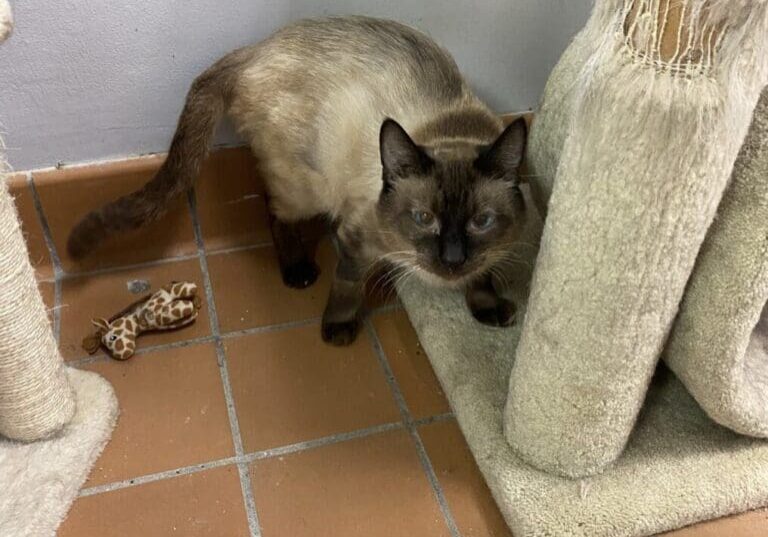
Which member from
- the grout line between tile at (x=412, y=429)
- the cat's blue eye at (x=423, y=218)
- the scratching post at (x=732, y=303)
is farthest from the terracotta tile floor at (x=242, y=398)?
the cat's blue eye at (x=423, y=218)

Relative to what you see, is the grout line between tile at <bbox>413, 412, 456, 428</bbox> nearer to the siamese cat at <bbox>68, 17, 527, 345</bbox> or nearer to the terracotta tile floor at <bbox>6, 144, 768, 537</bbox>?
the terracotta tile floor at <bbox>6, 144, 768, 537</bbox>

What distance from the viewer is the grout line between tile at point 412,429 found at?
128 centimetres

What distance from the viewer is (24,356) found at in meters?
1.17

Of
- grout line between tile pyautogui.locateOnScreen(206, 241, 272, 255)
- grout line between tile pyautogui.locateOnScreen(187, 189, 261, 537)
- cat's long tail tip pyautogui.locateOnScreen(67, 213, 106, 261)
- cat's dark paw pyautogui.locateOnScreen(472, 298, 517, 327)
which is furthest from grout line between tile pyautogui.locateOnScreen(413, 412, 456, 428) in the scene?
cat's long tail tip pyautogui.locateOnScreen(67, 213, 106, 261)

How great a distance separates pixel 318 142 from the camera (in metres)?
1.47

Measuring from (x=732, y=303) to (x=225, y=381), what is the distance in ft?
3.18

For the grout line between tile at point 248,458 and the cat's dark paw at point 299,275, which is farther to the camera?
the cat's dark paw at point 299,275

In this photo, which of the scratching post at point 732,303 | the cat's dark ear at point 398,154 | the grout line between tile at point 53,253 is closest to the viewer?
the scratching post at point 732,303

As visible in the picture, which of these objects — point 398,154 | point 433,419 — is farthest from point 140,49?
point 433,419

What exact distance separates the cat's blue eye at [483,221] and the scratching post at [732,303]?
36cm

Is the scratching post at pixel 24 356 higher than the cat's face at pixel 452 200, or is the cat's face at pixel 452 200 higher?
the cat's face at pixel 452 200

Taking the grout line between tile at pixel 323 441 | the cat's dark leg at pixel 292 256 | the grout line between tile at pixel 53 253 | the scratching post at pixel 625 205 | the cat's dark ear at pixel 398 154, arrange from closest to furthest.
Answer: the scratching post at pixel 625 205, the cat's dark ear at pixel 398 154, the grout line between tile at pixel 323 441, the grout line between tile at pixel 53 253, the cat's dark leg at pixel 292 256

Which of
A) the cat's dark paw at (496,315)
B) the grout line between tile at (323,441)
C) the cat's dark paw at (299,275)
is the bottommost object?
the grout line between tile at (323,441)

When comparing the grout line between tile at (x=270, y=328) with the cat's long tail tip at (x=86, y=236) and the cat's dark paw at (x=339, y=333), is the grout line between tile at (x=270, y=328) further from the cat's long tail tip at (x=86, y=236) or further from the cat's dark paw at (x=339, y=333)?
the cat's long tail tip at (x=86, y=236)
